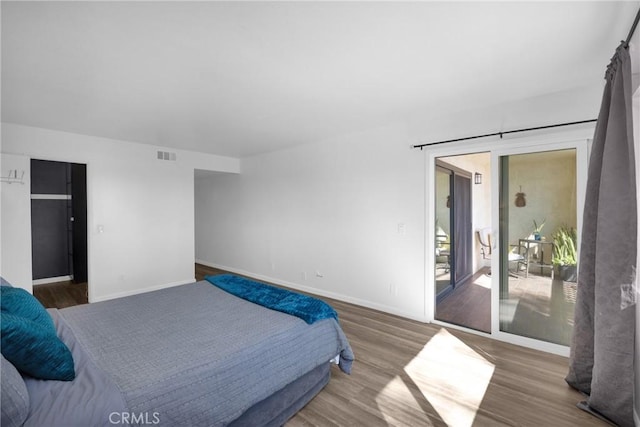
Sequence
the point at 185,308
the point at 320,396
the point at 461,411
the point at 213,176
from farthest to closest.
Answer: the point at 213,176, the point at 185,308, the point at 320,396, the point at 461,411

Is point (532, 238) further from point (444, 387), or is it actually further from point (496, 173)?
point (444, 387)

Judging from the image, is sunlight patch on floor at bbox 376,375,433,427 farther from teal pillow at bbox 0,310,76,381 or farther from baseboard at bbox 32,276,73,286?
baseboard at bbox 32,276,73,286

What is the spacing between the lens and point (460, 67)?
2.26 m

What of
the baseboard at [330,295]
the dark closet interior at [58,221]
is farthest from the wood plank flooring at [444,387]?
the dark closet interior at [58,221]

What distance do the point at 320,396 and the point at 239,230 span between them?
4.35 metres

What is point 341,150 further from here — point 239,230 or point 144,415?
point 144,415

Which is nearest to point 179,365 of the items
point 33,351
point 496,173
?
point 33,351

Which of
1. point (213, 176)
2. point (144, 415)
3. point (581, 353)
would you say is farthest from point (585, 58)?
point (213, 176)

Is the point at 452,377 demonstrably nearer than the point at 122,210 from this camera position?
Yes

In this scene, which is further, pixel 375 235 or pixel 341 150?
pixel 341 150

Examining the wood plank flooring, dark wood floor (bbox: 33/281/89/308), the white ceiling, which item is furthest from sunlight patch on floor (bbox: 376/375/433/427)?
dark wood floor (bbox: 33/281/89/308)

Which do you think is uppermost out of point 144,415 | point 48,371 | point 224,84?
point 224,84

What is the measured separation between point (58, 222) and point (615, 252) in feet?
25.6

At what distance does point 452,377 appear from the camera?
7.77 ft
